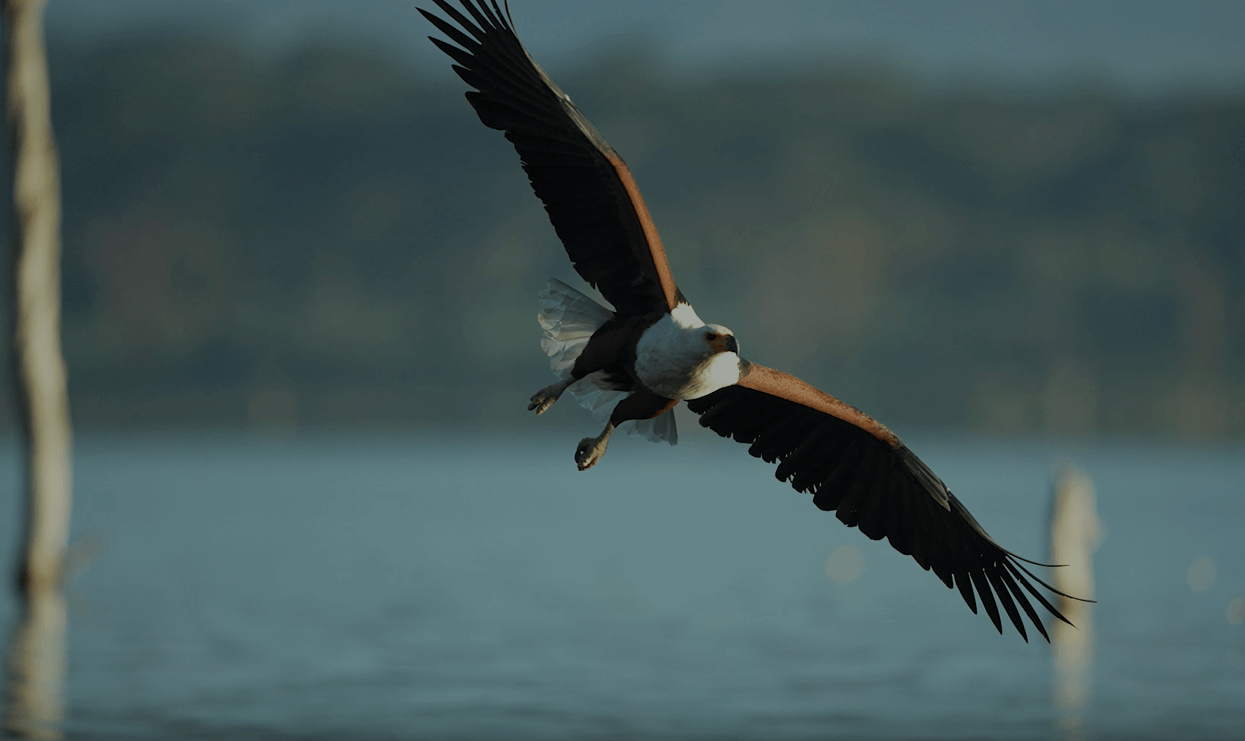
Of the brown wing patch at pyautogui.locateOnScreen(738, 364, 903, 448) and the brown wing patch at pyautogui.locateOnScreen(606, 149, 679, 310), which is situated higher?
the brown wing patch at pyautogui.locateOnScreen(606, 149, 679, 310)

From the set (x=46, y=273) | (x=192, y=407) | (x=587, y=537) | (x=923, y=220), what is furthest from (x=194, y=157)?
(x=46, y=273)

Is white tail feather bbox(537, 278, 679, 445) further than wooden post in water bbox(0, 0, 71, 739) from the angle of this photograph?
No

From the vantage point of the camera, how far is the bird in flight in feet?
21.5

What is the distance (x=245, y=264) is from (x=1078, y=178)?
82453 millimetres

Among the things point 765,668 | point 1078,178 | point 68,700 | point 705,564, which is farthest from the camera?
point 1078,178

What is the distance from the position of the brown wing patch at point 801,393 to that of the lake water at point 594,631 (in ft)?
16.5

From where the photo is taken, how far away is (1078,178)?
158 m

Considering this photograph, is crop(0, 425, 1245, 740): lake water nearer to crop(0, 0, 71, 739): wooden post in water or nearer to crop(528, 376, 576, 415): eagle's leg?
crop(0, 0, 71, 739): wooden post in water

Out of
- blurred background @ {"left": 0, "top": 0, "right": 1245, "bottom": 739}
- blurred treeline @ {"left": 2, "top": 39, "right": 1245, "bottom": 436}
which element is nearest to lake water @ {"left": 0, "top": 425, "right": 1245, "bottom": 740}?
blurred background @ {"left": 0, "top": 0, "right": 1245, "bottom": 739}

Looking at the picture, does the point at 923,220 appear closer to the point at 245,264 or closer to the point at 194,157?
the point at 245,264

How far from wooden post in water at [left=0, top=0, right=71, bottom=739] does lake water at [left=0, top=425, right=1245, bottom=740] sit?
79 cm

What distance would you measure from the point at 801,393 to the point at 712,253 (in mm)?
143494

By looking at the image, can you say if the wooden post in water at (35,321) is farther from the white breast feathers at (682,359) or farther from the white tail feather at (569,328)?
the white breast feathers at (682,359)

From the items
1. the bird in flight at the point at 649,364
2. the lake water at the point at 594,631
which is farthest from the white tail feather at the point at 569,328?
the lake water at the point at 594,631
